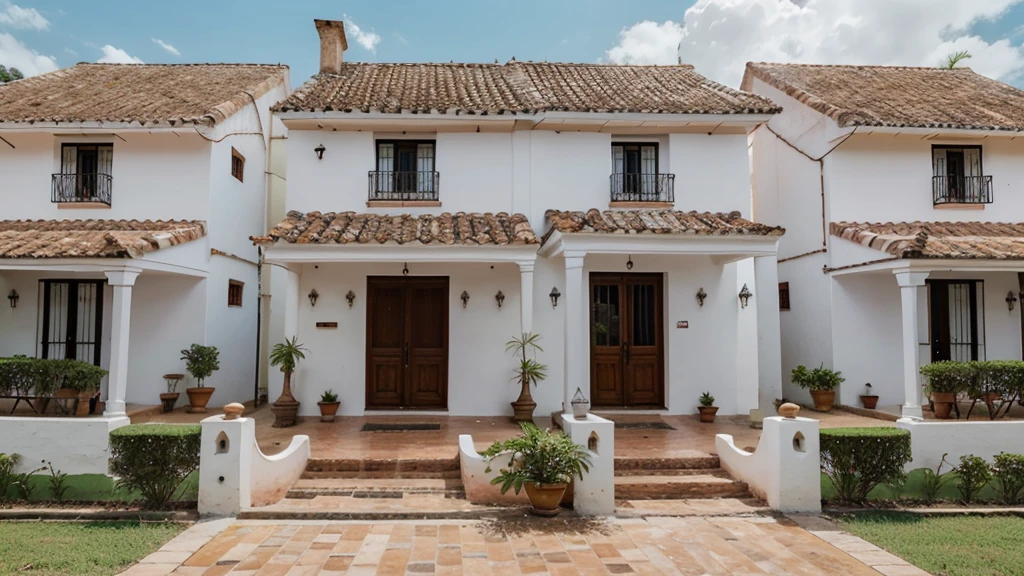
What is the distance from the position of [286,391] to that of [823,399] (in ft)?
33.9

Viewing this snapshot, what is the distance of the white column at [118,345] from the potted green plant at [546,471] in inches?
233

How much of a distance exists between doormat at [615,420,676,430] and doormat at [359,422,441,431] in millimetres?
3236

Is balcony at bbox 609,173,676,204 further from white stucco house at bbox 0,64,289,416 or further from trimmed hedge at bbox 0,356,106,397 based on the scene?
trimmed hedge at bbox 0,356,106,397

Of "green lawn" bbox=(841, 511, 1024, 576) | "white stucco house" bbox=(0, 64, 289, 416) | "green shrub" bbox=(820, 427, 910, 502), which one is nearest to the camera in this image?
"green lawn" bbox=(841, 511, 1024, 576)

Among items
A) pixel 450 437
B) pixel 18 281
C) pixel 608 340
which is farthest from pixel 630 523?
pixel 18 281

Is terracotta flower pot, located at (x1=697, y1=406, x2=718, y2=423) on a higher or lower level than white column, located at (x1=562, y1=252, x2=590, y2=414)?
lower

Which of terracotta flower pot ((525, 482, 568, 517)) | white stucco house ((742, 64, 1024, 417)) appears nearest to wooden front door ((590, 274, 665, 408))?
white stucco house ((742, 64, 1024, 417))

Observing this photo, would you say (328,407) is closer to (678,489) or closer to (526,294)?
(526,294)

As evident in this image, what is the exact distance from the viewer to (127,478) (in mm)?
6645

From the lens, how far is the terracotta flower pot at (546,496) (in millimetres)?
6441

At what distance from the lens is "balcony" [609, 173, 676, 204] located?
37.1 ft

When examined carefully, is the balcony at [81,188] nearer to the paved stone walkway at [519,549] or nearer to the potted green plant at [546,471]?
Result: the paved stone walkway at [519,549]

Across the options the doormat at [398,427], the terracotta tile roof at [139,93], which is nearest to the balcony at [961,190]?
the doormat at [398,427]

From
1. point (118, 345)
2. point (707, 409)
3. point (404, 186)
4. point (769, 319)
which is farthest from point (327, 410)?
point (769, 319)
